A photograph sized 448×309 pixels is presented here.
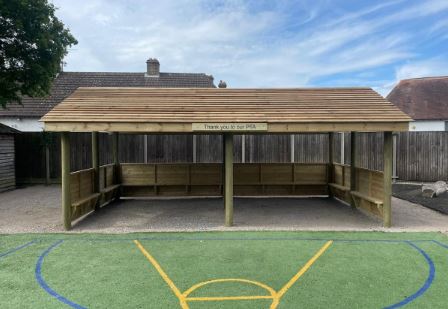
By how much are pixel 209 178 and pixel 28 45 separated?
9.89 m

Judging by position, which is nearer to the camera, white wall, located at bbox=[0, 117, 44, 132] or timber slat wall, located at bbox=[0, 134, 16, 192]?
timber slat wall, located at bbox=[0, 134, 16, 192]

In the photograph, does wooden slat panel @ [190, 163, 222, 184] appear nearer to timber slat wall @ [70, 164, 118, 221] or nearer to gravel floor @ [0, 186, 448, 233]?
gravel floor @ [0, 186, 448, 233]

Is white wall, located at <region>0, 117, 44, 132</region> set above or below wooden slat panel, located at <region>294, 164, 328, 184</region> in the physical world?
above

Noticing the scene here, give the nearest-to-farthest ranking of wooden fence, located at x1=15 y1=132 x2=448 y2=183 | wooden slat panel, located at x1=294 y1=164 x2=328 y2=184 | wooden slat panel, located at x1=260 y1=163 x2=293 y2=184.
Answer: wooden slat panel, located at x1=260 y1=163 x2=293 y2=184
wooden slat panel, located at x1=294 y1=164 x2=328 y2=184
wooden fence, located at x1=15 y1=132 x2=448 y2=183

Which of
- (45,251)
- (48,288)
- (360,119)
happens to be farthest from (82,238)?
(360,119)

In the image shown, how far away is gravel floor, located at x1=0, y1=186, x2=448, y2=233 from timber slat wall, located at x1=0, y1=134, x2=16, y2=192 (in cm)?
227

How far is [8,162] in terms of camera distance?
17.4 m

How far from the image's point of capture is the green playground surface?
558cm

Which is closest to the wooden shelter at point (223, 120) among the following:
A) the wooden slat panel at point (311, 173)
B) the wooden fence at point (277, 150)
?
the wooden slat panel at point (311, 173)

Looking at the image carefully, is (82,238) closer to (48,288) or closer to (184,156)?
(48,288)

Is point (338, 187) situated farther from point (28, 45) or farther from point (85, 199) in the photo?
point (28, 45)

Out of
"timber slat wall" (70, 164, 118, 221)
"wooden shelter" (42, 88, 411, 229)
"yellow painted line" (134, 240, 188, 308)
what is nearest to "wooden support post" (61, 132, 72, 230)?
"wooden shelter" (42, 88, 411, 229)

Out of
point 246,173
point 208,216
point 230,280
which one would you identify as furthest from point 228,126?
point 246,173

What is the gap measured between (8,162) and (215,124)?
12384mm
